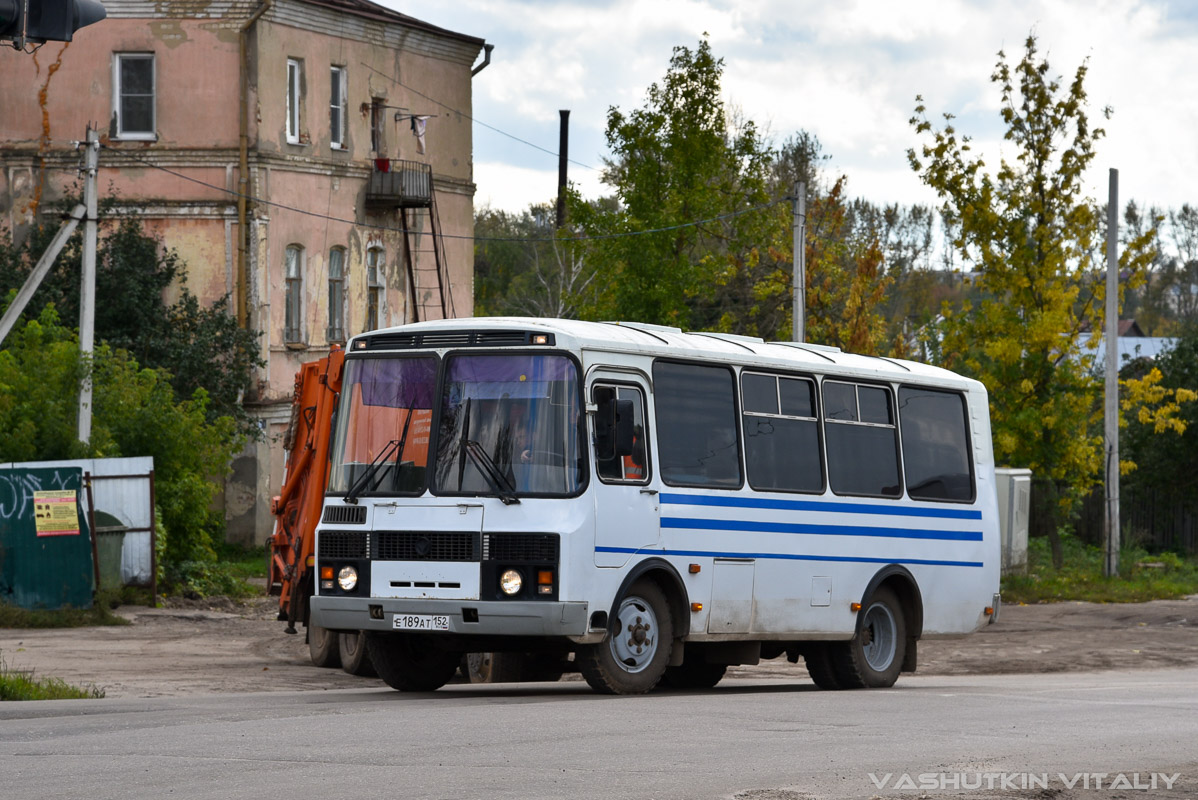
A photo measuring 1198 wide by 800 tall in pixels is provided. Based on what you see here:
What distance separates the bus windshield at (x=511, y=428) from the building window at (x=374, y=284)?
89.2 feet

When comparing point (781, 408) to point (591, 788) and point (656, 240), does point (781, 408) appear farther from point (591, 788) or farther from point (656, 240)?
point (656, 240)

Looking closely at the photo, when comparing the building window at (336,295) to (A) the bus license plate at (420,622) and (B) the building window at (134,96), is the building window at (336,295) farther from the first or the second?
(A) the bus license plate at (420,622)

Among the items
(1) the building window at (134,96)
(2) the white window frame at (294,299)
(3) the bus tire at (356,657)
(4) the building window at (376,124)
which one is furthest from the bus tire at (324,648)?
(4) the building window at (376,124)

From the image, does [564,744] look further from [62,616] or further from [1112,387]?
[1112,387]

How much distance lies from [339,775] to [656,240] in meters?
28.1

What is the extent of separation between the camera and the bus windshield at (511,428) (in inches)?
495

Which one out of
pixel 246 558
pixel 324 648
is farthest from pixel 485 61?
pixel 324 648

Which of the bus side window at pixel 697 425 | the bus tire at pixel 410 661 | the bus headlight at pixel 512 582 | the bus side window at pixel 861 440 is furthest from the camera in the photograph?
the bus side window at pixel 861 440

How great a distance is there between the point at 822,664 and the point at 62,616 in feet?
37.4

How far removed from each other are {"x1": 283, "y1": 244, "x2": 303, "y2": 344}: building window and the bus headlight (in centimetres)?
2554

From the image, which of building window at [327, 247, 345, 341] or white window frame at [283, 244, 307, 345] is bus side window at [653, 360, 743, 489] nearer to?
white window frame at [283, 244, 307, 345]

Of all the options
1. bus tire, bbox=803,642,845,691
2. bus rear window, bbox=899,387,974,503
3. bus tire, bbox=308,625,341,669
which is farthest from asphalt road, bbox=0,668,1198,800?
bus tire, bbox=308,625,341,669

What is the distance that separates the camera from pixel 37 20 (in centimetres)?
1079

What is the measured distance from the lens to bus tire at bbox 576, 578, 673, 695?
12883mm
